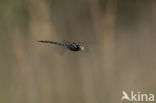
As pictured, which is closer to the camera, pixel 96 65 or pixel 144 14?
pixel 96 65

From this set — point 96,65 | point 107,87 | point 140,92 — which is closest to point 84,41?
point 96,65

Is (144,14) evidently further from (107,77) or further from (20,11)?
(20,11)

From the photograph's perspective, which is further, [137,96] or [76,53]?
[76,53]

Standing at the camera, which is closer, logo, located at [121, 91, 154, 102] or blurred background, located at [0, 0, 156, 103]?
logo, located at [121, 91, 154, 102]

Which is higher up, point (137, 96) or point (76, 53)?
point (76, 53)

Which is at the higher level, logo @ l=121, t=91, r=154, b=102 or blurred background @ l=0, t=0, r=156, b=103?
blurred background @ l=0, t=0, r=156, b=103
